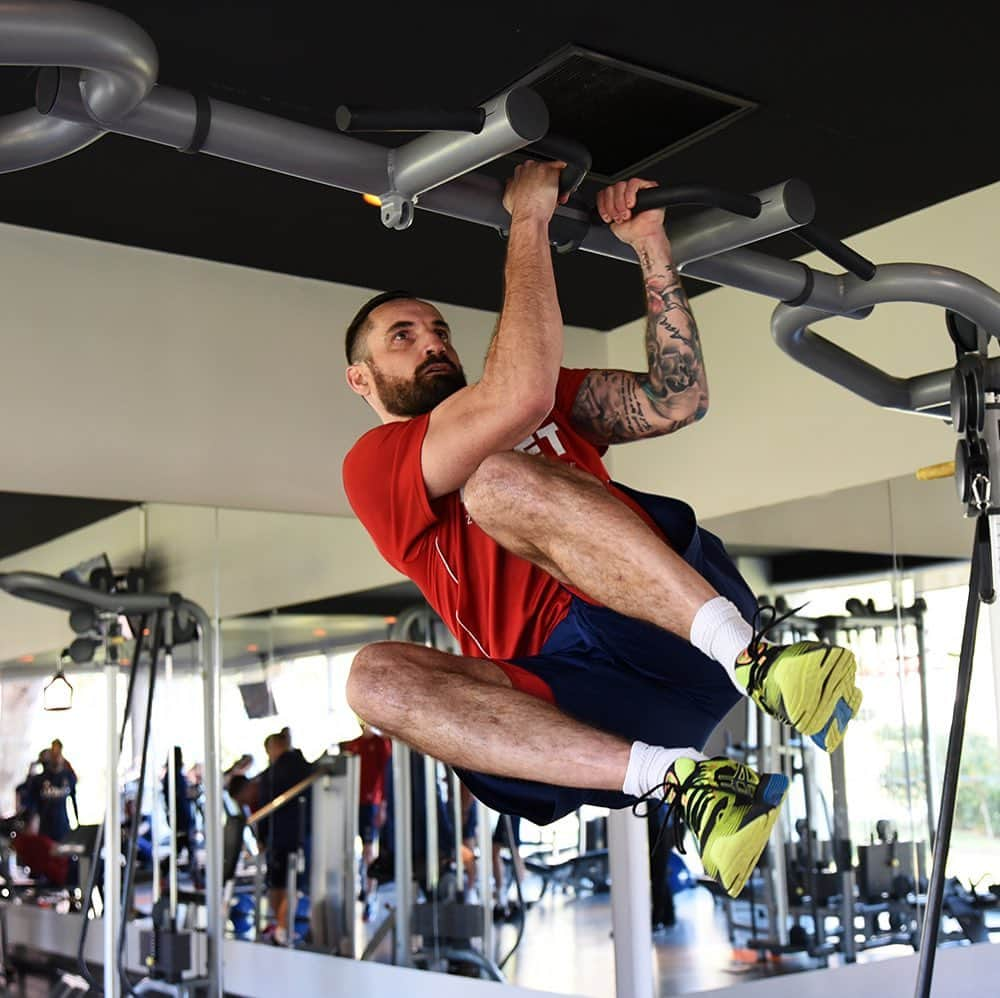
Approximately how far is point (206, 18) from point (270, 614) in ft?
6.81

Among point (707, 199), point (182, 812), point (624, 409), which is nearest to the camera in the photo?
point (707, 199)

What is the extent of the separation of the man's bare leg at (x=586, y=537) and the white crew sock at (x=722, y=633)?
0.06ft

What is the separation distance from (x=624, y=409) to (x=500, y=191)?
60cm

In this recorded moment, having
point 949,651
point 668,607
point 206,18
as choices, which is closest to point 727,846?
point 668,607

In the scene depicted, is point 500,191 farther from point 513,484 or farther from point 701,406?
point 701,406

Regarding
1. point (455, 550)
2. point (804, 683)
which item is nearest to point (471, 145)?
point (455, 550)

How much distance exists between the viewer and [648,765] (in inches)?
77.1

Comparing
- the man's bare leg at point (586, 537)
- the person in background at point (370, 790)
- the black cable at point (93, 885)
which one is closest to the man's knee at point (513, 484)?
the man's bare leg at point (586, 537)

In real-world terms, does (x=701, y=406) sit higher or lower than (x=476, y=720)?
higher

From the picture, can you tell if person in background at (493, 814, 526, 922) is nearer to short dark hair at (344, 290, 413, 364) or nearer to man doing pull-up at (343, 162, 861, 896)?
man doing pull-up at (343, 162, 861, 896)

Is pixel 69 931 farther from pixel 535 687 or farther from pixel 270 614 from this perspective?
pixel 535 687

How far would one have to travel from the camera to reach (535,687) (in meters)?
2.20

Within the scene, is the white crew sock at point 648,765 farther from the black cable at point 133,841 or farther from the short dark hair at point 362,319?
the black cable at point 133,841

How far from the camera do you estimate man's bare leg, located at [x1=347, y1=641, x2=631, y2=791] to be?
2.02m
